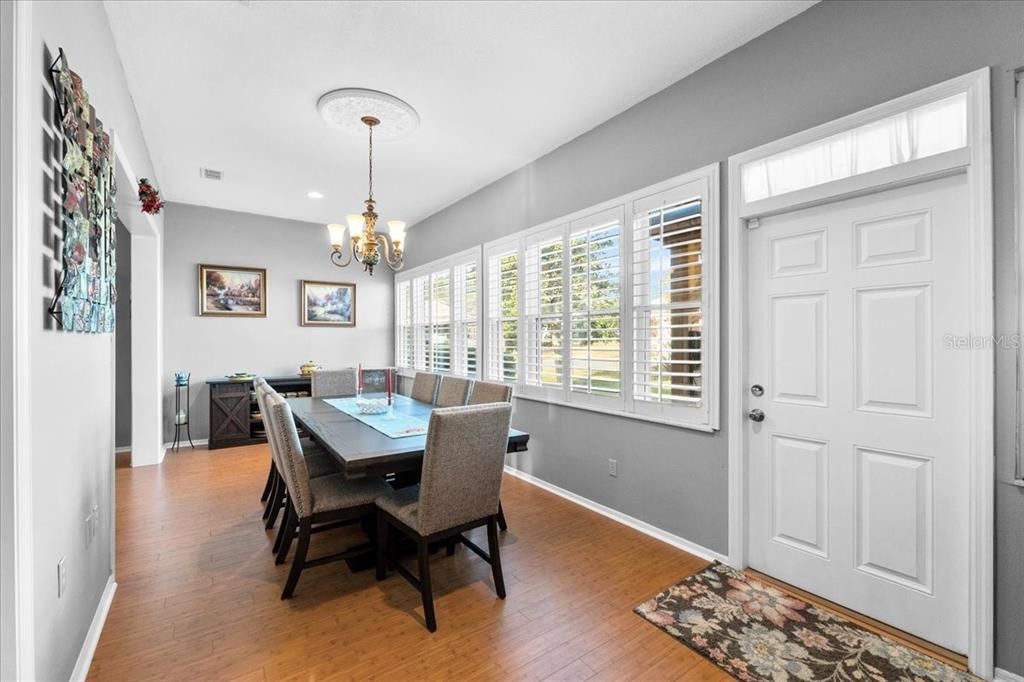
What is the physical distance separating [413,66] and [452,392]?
2224 millimetres

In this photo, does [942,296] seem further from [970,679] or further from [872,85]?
[970,679]

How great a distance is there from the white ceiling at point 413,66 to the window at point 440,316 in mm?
1477

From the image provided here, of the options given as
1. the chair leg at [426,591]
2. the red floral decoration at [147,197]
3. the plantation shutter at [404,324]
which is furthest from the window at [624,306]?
the red floral decoration at [147,197]

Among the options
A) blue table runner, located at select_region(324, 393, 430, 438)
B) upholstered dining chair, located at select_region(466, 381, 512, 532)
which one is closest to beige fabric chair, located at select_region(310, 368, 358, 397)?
blue table runner, located at select_region(324, 393, 430, 438)

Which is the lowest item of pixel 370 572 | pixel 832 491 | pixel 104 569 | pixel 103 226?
pixel 370 572

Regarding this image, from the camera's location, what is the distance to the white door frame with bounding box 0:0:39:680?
3.91 feet

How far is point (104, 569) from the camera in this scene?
2.26 m

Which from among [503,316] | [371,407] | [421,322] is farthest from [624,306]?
[421,322]

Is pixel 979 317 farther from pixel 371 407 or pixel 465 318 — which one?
pixel 465 318

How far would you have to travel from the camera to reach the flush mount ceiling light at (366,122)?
3.03 metres

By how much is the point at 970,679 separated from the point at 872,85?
97.0 inches

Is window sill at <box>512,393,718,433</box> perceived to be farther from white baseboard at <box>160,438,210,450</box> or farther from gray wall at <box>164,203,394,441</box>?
white baseboard at <box>160,438,210,450</box>

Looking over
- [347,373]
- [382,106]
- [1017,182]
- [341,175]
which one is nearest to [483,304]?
[347,373]

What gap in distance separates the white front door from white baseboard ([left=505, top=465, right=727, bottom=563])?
277 millimetres
